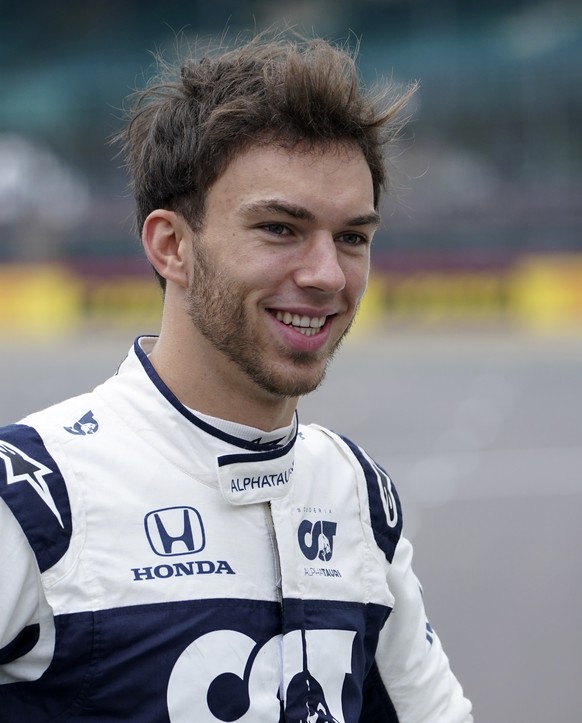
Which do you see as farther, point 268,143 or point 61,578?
point 268,143

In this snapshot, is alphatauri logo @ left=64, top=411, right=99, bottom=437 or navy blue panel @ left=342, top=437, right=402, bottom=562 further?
navy blue panel @ left=342, top=437, right=402, bottom=562

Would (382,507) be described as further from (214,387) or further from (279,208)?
(279,208)

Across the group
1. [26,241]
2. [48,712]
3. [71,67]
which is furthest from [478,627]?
[71,67]

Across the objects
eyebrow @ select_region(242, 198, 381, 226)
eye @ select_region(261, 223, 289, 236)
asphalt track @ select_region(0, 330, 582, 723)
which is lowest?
eye @ select_region(261, 223, 289, 236)

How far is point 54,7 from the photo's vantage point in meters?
33.6

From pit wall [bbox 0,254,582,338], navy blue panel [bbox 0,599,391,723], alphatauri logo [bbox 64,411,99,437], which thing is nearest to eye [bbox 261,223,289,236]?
alphatauri logo [bbox 64,411,99,437]

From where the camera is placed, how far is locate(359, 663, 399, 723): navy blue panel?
2.38m

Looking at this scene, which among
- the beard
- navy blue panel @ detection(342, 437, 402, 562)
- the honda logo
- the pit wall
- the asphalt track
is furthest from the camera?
the pit wall

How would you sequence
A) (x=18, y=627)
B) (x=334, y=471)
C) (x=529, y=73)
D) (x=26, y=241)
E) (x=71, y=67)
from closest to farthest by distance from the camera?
1. (x=18, y=627)
2. (x=334, y=471)
3. (x=26, y=241)
4. (x=529, y=73)
5. (x=71, y=67)

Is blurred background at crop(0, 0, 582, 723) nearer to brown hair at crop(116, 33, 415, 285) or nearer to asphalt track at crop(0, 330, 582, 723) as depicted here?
asphalt track at crop(0, 330, 582, 723)

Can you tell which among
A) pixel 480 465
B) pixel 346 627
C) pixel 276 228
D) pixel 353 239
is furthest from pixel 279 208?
pixel 480 465

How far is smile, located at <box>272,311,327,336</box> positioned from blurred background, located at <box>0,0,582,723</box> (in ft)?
13.9

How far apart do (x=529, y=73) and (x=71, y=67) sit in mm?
12095

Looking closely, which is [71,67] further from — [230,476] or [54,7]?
[230,476]
